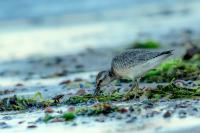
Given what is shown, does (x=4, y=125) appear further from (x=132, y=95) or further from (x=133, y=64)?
(x=133, y=64)

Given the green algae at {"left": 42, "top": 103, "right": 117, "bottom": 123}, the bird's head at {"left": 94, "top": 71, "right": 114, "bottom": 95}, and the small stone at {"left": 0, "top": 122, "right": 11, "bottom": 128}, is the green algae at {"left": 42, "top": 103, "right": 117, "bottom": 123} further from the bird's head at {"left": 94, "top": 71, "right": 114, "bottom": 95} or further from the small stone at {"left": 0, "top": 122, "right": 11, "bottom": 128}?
the bird's head at {"left": 94, "top": 71, "right": 114, "bottom": 95}

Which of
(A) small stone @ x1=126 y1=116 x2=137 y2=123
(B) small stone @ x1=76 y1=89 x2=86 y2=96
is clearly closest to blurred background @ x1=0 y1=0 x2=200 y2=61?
(B) small stone @ x1=76 y1=89 x2=86 y2=96

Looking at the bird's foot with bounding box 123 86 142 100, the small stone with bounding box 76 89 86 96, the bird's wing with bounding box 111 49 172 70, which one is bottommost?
the bird's foot with bounding box 123 86 142 100

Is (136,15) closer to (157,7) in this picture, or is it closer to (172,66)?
(157,7)

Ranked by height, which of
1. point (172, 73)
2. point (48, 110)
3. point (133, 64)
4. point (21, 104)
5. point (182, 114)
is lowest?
point (182, 114)

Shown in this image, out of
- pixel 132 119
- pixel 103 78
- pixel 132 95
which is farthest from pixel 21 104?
pixel 132 119
